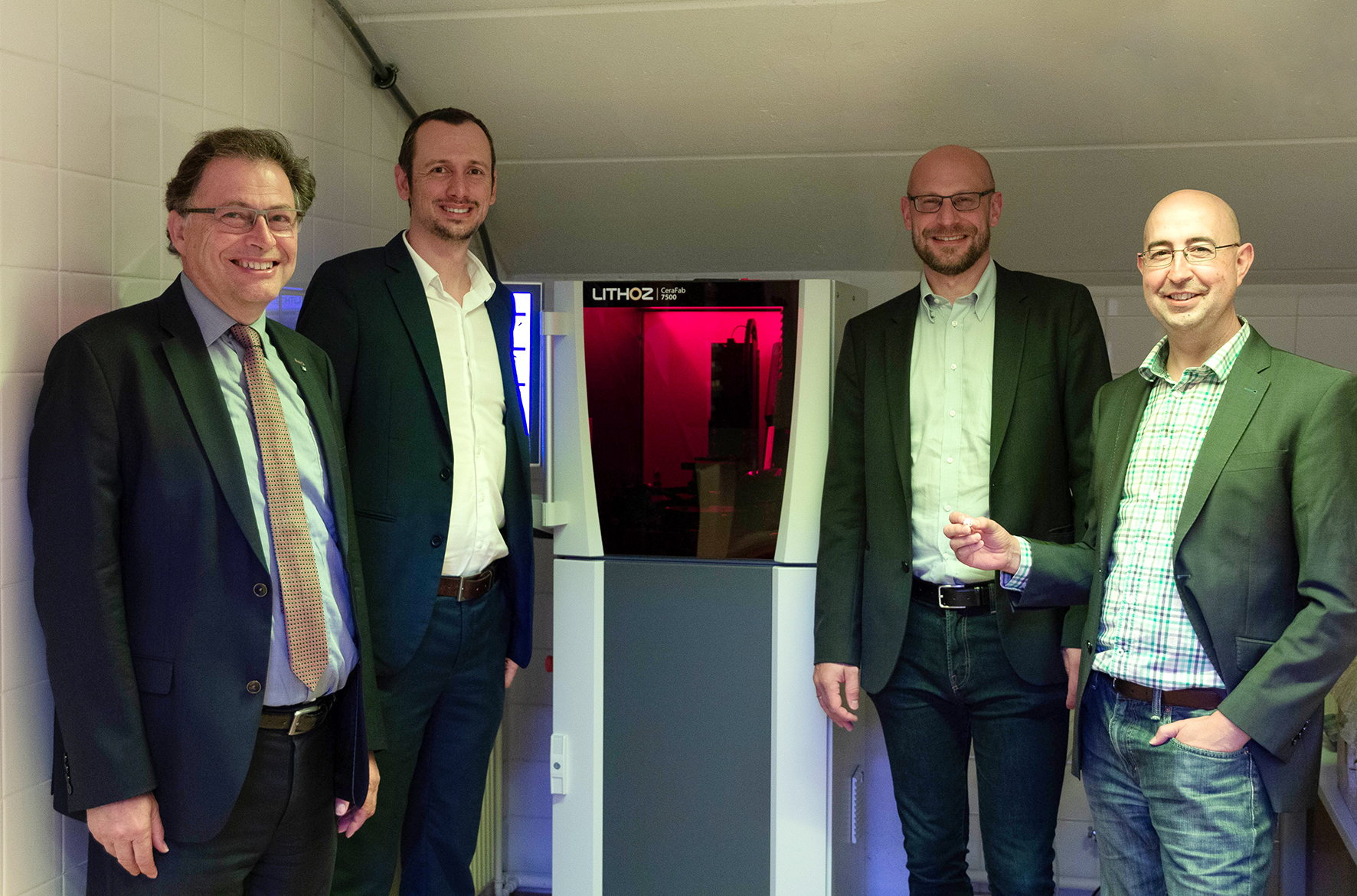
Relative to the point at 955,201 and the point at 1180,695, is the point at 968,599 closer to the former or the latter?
the point at 1180,695

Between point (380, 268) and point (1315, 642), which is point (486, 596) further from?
point (1315, 642)

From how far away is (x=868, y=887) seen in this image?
3.08 m

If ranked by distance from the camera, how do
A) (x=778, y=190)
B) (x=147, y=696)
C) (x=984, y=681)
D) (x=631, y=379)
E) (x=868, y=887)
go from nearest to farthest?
(x=147, y=696) < (x=984, y=681) < (x=631, y=379) < (x=778, y=190) < (x=868, y=887)

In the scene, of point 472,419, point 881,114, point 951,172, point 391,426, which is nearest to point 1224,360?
point 951,172

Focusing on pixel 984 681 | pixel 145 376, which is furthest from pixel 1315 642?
pixel 145 376

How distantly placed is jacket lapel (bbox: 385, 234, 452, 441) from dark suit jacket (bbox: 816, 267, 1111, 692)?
0.82 m

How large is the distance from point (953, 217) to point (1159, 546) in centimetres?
79

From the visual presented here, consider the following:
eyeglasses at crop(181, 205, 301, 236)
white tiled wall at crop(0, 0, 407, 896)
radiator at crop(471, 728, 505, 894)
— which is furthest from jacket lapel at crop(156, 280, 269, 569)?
radiator at crop(471, 728, 505, 894)

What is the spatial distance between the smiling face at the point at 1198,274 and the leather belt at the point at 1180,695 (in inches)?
21.1

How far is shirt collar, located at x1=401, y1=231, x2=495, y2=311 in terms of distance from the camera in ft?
7.11

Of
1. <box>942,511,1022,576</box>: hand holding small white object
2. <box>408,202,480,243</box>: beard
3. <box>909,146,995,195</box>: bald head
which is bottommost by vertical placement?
<box>942,511,1022,576</box>: hand holding small white object

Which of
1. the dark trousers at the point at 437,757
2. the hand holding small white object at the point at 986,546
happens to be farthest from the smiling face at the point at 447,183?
the hand holding small white object at the point at 986,546

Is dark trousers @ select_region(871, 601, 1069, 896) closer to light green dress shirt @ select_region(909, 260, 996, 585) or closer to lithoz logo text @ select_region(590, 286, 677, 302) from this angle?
light green dress shirt @ select_region(909, 260, 996, 585)

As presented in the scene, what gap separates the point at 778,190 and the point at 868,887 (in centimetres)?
194
